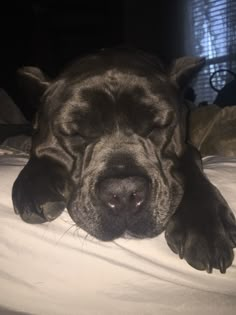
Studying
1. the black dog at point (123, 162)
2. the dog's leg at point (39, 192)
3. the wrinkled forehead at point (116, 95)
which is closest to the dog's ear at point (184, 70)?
the black dog at point (123, 162)

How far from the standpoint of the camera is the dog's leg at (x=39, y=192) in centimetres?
142

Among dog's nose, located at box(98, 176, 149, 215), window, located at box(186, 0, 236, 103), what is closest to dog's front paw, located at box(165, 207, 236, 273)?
dog's nose, located at box(98, 176, 149, 215)

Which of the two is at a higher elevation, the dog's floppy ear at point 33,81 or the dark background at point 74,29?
the dog's floppy ear at point 33,81

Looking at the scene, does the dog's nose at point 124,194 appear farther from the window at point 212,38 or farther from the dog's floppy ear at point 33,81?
the window at point 212,38

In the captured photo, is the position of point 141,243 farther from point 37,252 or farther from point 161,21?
point 161,21

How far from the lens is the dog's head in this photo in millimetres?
1484

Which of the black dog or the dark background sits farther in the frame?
the dark background

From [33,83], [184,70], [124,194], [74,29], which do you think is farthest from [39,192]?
[74,29]

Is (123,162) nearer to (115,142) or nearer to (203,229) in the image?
(115,142)

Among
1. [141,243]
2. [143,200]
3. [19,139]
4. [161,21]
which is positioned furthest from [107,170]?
[161,21]

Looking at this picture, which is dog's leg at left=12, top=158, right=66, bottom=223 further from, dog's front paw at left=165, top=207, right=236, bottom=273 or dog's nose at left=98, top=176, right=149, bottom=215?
dog's front paw at left=165, top=207, right=236, bottom=273

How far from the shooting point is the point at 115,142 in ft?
5.66

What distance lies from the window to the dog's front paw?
505 centimetres

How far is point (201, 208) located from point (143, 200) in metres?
0.19
